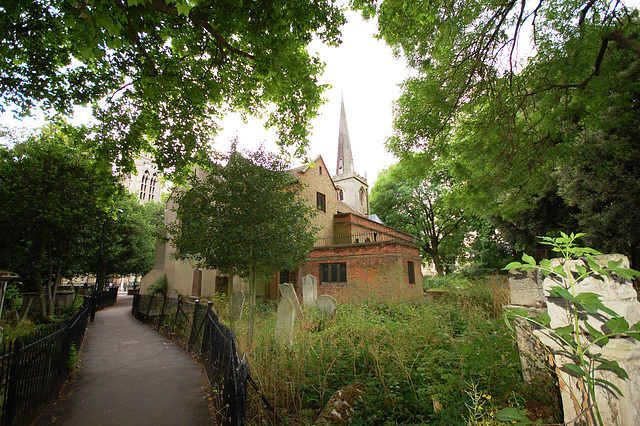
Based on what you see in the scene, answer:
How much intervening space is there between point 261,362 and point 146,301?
11668mm

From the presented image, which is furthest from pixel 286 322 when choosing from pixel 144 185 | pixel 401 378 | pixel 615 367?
pixel 144 185

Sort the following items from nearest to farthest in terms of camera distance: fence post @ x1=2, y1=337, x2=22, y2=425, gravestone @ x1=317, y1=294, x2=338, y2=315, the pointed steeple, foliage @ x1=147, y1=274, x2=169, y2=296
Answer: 1. fence post @ x1=2, y1=337, x2=22, y2=425
2. gravestone @ x1=317, y1=294, x2=338, y2=315
3. foliage @ x1=147, y1=274, x2=169, y2=296
4. the pointed steeple

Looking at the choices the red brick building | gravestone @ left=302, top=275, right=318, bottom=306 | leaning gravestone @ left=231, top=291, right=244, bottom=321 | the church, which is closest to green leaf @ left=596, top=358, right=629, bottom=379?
leaning gravestone @ left=231, top=291, right=244, bottom=321

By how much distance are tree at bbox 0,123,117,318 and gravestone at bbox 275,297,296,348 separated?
8.85m

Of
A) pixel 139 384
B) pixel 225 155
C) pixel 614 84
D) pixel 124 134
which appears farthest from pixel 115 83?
pixel 614 84

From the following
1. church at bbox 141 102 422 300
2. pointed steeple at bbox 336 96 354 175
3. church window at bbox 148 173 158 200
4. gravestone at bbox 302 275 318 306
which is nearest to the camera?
gravestone at bbox 302 275 318 306

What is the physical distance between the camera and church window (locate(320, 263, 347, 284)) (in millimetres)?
17234

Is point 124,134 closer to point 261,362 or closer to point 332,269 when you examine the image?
point 261,362

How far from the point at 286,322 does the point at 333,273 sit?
11.3 metres

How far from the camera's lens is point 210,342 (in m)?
6.37

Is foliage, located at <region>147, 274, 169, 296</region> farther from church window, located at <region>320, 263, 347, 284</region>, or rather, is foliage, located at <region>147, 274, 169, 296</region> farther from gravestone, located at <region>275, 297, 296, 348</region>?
gravestone, located at <region>275, 297, 296, 348</region>

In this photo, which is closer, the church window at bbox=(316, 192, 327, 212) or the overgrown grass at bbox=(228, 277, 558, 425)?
the overgrown grass at bbox=(228, 277, 558, 425)

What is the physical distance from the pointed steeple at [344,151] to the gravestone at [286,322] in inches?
1467

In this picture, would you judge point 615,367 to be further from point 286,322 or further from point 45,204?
point 45,204
